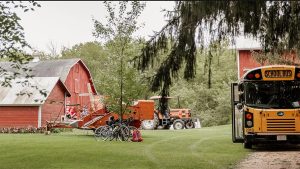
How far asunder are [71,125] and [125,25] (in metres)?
6.87

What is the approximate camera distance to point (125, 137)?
20516 mm

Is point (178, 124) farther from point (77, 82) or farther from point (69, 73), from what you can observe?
point (77, 82)

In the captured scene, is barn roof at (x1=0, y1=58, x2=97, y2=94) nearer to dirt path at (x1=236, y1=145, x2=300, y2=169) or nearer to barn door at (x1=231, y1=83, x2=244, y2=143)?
barn door at (x1=231, y1=83, x2=244, y2=143)

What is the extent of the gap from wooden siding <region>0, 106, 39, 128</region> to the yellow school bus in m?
23.2

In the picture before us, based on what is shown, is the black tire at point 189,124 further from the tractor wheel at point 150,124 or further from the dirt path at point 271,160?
the dirt path at point 271,160

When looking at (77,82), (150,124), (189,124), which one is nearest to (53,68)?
(77,82)

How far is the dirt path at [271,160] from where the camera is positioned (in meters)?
11.1

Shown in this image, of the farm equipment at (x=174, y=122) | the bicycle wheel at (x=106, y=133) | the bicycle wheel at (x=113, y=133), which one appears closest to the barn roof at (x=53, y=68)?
the farm equipment at (x=174, y=122)

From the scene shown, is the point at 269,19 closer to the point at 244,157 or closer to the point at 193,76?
the point at 193,76

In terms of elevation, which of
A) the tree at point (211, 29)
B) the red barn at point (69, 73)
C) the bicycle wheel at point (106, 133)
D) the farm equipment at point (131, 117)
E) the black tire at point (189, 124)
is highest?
the red barn at point (69, 73)

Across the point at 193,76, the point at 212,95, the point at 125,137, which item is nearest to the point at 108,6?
the point at 125,137

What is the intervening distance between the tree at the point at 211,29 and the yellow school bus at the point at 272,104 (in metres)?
7.26

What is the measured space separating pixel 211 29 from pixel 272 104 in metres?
9.03

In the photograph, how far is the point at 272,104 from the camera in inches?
577
